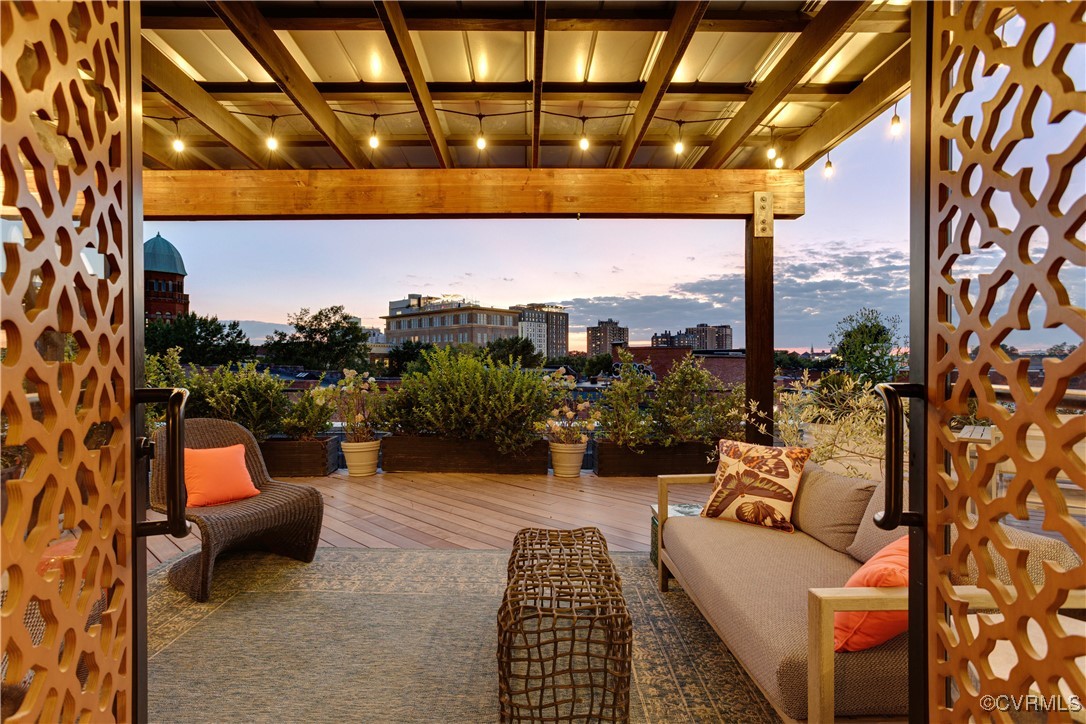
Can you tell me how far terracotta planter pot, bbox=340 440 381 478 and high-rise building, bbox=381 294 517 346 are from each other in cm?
147

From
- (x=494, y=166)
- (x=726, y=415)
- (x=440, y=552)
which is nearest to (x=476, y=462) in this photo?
(x=440, y=552)

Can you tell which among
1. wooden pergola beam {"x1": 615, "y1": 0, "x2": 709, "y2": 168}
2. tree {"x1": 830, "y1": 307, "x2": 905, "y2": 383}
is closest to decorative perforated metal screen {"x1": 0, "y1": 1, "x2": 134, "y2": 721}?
wooden pergola beam {"x1": 615, "y1": 0, "x2": 709, "y2": 168}

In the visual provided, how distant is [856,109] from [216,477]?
456 centimetres

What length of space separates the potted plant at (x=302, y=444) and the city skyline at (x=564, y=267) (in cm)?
177

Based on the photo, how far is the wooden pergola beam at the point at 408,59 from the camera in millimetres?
2520

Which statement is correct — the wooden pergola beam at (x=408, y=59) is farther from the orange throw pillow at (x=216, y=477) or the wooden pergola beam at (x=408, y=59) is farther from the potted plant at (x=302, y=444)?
the potted plant at (x=302, y=444)

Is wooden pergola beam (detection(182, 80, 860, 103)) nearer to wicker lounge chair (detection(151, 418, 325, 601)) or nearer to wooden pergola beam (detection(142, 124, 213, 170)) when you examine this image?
wooden pergola beam (detection(142, 124, 213, 170))

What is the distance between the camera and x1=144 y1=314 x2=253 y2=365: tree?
6.30 meters

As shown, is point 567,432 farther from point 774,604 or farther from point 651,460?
point 774,604

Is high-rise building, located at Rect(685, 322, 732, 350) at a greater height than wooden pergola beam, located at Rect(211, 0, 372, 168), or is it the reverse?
wooden pergola beam, located at Rect(211, 0, 372, 168)

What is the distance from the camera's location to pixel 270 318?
8.05m

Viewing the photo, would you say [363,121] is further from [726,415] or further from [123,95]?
[726,415]

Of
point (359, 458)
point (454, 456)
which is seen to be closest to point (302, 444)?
point (359, 458)

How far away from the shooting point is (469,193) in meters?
4.71
